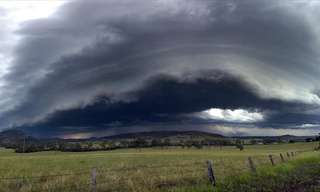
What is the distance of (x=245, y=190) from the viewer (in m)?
15.9

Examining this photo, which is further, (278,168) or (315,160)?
(315,160)

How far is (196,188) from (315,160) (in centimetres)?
2527

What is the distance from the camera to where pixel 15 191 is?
59.5 ft

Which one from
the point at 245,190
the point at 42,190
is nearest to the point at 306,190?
the point at 245,190

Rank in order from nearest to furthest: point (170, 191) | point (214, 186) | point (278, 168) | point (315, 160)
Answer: point (170, 191) < point (214, 186) < point (278, 168) < point (315, 160)

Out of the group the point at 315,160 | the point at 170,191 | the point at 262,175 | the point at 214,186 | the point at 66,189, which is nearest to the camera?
the point at 170,191

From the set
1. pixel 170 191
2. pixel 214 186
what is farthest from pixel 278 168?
pixel 170 191

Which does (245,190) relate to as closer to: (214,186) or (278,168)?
(214,186)

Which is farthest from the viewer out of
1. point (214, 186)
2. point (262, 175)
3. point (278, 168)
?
point (278, 168)

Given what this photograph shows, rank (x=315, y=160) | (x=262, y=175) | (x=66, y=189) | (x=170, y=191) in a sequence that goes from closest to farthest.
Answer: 1. (x=170, y=191)
2. (x=66, y=189)
3. (x=262, y=175)
4. (x=315, y=160)

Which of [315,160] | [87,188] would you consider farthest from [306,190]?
[315,160]

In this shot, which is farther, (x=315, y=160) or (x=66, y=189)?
(x=315, y=160)

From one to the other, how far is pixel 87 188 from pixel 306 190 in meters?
11.2

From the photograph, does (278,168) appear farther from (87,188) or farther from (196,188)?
A: (87,188)
